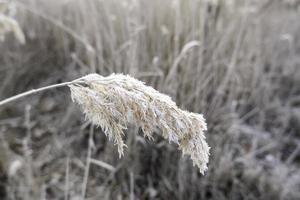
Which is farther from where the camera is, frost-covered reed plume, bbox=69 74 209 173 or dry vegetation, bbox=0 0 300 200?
dry vegetation, bbox=0 0 300 200

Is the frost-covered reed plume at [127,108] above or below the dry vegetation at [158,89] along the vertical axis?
below

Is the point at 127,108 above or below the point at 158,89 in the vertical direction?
→ below

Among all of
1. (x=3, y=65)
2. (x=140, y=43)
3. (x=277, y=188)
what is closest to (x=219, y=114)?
(x=277, y=188)

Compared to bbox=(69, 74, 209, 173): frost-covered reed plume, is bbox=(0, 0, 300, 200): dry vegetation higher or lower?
higher

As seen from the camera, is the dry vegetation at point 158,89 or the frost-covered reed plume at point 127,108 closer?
the frost-covered reed plume at point 127,108

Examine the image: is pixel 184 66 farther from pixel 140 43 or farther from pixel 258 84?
pixel 258 84
